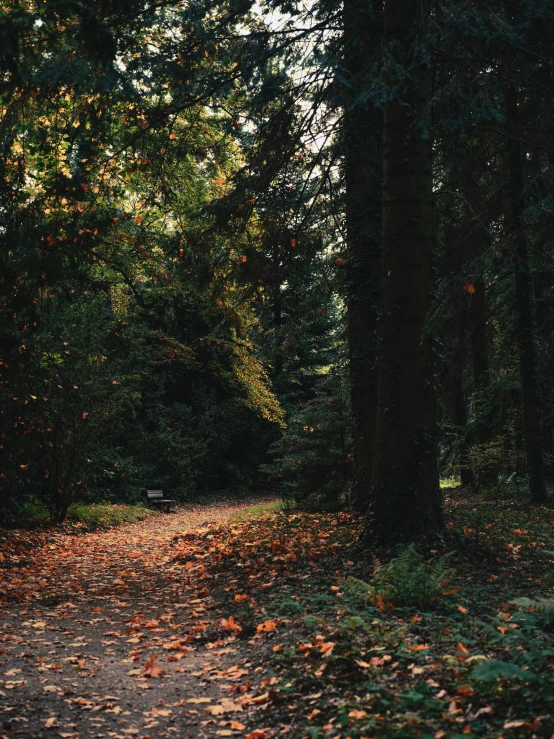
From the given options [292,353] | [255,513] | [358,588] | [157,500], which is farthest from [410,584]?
[157,500]

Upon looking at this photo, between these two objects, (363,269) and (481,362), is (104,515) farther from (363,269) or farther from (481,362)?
(481,362)

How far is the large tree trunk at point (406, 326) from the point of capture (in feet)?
25.0

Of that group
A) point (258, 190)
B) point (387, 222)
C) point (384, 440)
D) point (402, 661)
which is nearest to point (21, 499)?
point (258, 190)

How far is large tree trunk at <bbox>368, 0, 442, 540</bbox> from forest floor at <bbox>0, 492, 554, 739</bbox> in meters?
0.61

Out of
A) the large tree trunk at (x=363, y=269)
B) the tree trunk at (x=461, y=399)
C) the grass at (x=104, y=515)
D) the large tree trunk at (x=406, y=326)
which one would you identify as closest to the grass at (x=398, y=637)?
the large tree trunk at (x=406, y=326)

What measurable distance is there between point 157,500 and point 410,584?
1473cm

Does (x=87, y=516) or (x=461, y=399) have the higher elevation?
(x=461, y=399)

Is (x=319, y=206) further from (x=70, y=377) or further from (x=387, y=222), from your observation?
(x=70, y=377)

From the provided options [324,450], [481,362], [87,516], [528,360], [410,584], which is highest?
[481,362]

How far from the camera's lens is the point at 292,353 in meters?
12.5

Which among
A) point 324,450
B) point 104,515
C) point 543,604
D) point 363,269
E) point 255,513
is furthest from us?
point 255,513

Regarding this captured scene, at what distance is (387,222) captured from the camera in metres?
7.91

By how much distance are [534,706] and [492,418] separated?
1305 cm

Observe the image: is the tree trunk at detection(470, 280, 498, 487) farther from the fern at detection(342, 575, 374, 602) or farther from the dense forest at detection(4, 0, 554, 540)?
the fern at detection(342, 575, 374, 602)
